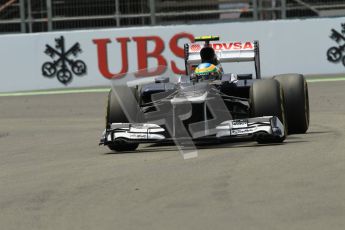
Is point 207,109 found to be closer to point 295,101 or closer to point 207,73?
point 207,73

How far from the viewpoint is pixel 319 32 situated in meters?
23.1

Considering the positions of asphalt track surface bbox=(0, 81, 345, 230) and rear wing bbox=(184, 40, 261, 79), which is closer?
asphalt track surface bbox=(0, 81, 345, 230)

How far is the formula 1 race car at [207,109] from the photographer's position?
11.2 m

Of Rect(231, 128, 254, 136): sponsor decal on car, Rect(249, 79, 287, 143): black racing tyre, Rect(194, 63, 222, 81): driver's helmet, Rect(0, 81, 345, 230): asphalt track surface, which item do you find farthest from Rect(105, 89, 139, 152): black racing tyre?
Rect(249, 79, 287, 143): black racing tyre

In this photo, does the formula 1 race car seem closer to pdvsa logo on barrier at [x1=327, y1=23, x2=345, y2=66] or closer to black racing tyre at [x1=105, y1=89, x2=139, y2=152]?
black racing tyre at [x1=105, y1=89, x2=139, y2=152]

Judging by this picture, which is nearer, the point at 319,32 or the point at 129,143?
the point at 129,143

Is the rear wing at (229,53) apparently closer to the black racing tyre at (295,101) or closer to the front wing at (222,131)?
the black racing tyre at (295,101)

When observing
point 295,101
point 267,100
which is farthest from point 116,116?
point 295,101

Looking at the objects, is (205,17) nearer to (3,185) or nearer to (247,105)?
(247,105)

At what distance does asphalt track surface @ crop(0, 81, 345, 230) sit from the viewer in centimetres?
648

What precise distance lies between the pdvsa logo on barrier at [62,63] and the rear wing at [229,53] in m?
10.3

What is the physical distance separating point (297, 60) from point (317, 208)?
16.8 metres

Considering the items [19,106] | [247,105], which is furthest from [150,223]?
[19,106]

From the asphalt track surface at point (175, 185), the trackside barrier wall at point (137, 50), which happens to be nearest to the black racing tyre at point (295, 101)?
the asphalt track surface at point (175, 185)
